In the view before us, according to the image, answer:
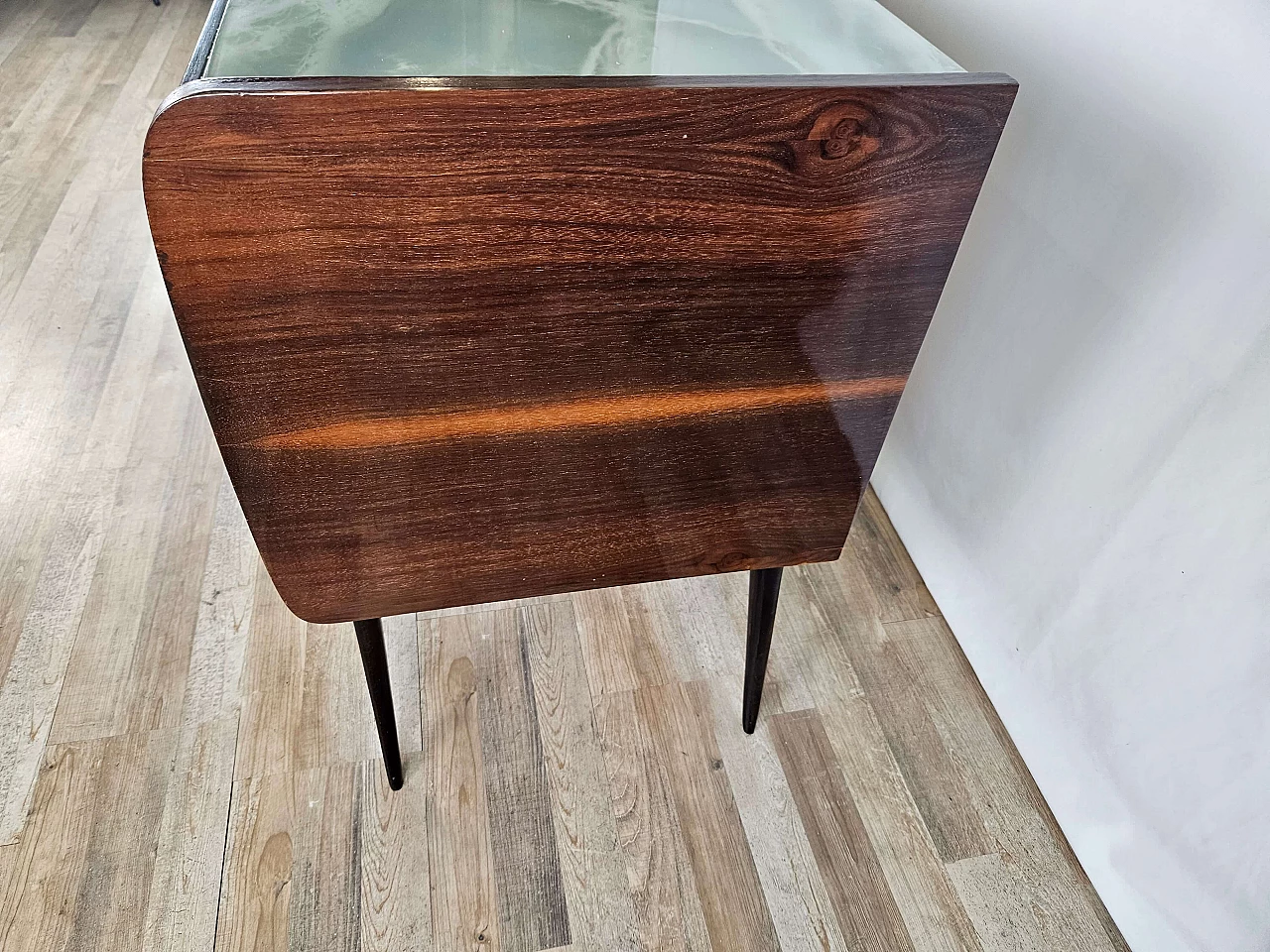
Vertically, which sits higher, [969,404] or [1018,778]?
[969,404]

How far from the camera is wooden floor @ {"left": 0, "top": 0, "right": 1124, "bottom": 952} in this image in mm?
839

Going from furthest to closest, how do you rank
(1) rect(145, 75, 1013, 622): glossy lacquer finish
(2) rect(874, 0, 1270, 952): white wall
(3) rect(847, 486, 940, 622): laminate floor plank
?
1. (3) rect(847, 486, 940, 622): laminate floor plank
2. (2) rect(874, 0, 1270, 952): white wall
3. (1) rect(145, 75, 1013, 622): glossy lacquer finish

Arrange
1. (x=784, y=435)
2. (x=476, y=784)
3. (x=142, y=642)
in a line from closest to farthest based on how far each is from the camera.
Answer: (x=784, y=435), (x=476, y=784), (x=142, y=642)

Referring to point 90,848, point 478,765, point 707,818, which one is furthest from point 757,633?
point 90,848

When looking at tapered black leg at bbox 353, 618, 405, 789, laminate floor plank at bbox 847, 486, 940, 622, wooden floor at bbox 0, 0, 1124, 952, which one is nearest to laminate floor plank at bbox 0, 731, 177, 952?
wooden floor at bbox 0, 0, 1124, 952

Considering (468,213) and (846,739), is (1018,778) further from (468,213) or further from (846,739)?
(468,213)

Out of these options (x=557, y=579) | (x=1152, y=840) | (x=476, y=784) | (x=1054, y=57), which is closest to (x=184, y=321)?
(x=557, y=579)

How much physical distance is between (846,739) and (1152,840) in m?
0.29

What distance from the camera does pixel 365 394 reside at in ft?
1.82

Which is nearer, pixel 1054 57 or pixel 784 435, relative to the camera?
pixel 784 435

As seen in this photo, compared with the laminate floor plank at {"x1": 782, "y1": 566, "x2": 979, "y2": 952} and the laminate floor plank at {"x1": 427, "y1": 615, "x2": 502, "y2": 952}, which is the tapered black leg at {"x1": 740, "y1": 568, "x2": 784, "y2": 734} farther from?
the laminate floor plank at {"x1": 427, "y1": 615, "x2": 502, "y2": 952}

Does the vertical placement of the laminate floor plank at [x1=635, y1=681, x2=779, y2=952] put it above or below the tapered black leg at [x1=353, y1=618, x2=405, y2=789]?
below

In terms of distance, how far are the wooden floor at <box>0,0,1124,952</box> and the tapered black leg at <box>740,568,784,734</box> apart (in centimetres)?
4

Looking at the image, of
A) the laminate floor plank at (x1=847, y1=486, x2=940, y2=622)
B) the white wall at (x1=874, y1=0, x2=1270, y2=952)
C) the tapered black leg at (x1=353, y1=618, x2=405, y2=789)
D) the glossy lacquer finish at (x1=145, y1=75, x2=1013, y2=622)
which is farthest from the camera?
the laminate floor plank at (x1=847, y1=486, x2=940, y2=622)
